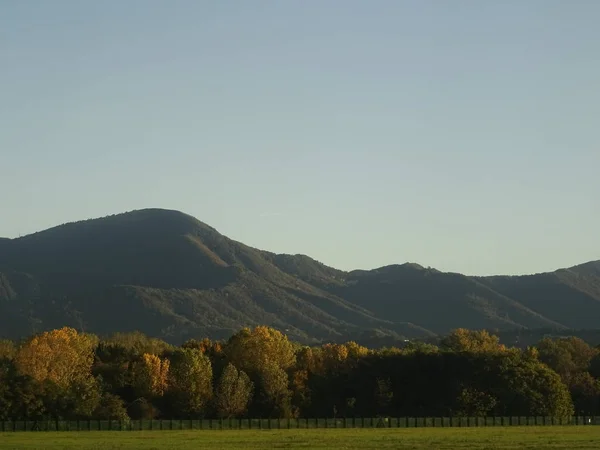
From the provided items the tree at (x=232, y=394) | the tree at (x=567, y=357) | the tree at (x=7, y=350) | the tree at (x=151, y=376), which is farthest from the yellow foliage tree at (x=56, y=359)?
the tree at (x=567, y=357)

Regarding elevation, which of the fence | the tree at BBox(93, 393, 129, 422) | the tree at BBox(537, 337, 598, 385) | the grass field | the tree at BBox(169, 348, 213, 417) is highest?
the tree at BBox(537, 337, 598, 385)

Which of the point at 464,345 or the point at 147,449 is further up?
the point at 464,345

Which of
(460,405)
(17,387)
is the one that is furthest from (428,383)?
(17,387)

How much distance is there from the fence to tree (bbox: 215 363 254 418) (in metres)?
12.9

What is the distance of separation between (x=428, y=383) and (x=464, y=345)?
47.3 m

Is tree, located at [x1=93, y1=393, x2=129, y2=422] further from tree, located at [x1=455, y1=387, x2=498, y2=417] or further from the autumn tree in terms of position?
tree, located at [x1=455, y1=387, x2=498, y2=417]

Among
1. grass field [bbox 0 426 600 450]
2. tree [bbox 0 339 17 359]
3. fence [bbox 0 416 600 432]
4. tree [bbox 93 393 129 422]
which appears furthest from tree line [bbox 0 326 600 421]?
grass field [bbox 0 426 600 450]

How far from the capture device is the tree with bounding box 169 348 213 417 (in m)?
137

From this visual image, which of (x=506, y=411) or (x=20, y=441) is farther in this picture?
(x=506, y=411)

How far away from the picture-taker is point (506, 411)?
132500 mm

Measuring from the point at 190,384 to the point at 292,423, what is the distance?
19559mm

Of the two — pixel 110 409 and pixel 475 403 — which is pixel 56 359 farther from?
pixel 475 403

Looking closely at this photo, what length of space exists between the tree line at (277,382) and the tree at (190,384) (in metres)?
0.13

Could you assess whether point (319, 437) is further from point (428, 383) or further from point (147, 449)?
point (428, 383)
